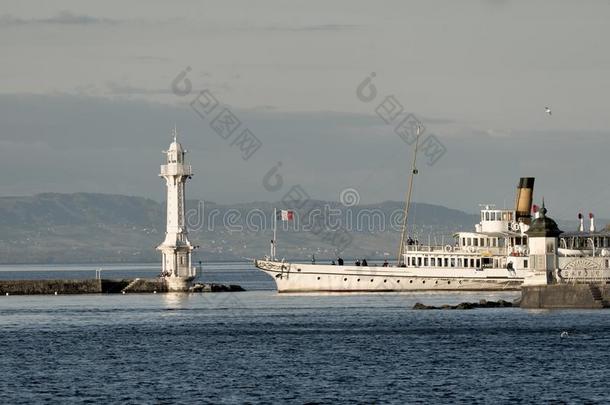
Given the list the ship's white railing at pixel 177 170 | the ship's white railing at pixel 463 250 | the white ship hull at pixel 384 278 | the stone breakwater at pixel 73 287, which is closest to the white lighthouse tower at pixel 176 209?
the ship's white railing at pixel 177 170

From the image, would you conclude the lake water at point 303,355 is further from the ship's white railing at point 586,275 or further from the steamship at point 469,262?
the steamship at point 469,262

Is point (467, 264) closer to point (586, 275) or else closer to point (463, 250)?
point (463, 250)

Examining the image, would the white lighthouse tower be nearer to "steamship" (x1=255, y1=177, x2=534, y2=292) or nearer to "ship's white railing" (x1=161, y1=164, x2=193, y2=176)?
"ship's white railing" (x1=161, y1=164, x2=193, y2=176)

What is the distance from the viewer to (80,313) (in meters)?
113

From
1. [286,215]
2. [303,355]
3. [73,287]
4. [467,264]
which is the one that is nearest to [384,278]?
[467,264]

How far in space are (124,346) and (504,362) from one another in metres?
22.3

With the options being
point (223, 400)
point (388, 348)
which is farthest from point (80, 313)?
point (223, 400)

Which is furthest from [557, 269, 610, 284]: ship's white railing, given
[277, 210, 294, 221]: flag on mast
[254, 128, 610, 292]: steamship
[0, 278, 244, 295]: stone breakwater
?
[0, 278, 244, 295]: stone breakwater

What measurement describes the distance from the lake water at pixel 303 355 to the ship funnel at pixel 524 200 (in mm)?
20835

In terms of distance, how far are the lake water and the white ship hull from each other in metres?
15.4

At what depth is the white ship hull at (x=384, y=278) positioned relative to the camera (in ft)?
429

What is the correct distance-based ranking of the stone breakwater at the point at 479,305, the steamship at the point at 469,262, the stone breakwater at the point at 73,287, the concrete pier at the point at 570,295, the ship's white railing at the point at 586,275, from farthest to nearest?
the stone breakwater at the point at 73,287, the steamship at the point at 469,262, the ship's white railing at the point at 586,275, the stone breakwater at the point at 479,305, the concrete pier at the point at 570,295

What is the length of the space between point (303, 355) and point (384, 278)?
198 ft

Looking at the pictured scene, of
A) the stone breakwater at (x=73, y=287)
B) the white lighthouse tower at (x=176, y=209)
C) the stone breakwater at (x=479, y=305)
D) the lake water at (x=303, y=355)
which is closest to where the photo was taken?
the lake water at (x=303, y=355)
